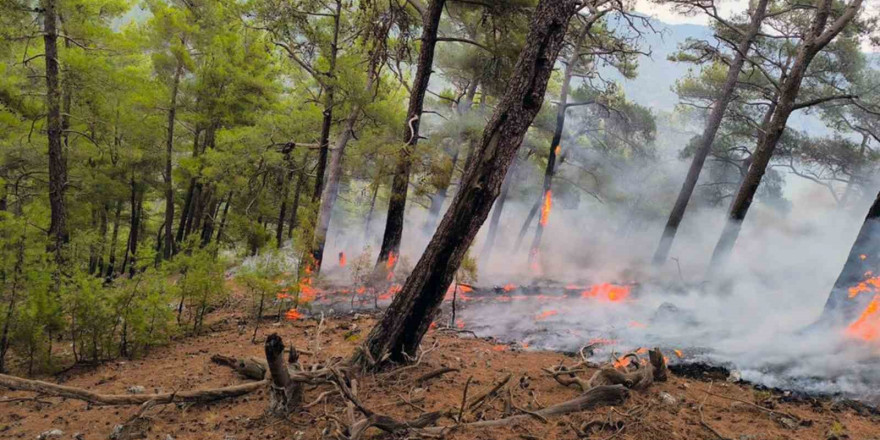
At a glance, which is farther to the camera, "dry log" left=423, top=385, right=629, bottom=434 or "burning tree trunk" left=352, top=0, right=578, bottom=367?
"burning tree trunk" left=352, top=0, right=578, bottom=367

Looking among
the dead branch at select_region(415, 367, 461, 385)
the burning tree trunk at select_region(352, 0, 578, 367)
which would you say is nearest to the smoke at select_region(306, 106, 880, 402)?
the dead branch at select_region(415, 367, 461, 385)

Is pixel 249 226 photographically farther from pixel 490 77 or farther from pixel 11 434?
pixel 11 434

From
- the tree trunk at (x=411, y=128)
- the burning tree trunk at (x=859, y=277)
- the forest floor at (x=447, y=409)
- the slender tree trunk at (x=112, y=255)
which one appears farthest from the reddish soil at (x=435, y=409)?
the tree trunk at (x=411, y=128)

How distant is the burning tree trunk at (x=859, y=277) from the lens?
651cm

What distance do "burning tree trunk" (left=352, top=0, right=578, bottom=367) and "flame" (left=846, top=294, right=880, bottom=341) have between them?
5952 millimetres

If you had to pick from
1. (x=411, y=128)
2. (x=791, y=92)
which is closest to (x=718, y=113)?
(x=791, y=92)

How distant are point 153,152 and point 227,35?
498cm

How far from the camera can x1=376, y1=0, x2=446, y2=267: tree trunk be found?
8641 mm

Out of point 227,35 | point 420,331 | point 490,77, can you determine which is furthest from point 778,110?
point 227,35

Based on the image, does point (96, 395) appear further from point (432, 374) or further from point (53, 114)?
point (53, 114)

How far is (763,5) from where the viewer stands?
471 inches

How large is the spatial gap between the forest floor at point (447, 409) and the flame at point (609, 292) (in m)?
6.25

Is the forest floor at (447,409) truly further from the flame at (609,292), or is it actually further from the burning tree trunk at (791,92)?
the burning tree trunk at (791,92)

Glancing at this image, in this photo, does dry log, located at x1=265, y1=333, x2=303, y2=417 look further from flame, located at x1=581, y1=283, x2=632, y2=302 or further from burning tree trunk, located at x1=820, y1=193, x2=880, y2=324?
flame, located at x1=581, y1=283, x2=632, y2=302
